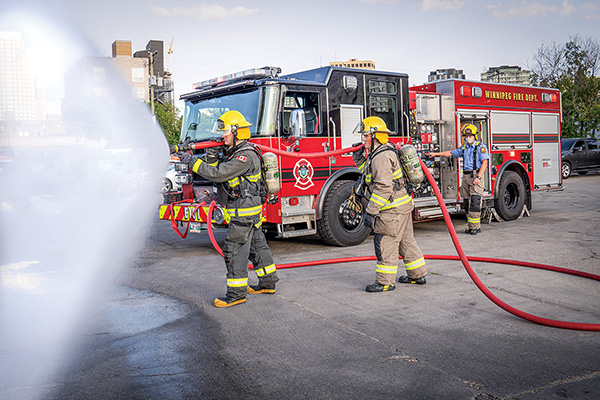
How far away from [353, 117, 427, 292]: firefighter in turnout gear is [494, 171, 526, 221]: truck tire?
6037 mm

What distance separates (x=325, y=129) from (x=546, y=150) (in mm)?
6784

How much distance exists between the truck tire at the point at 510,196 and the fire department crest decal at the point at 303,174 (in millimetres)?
4880

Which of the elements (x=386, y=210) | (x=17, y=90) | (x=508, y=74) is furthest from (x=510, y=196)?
(x=508, y=74)

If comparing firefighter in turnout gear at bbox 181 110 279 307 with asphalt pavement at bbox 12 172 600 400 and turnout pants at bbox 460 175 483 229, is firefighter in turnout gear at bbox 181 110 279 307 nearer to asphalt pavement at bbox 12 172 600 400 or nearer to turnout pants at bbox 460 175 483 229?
asphalt pavement at bbox 12 172 600 400

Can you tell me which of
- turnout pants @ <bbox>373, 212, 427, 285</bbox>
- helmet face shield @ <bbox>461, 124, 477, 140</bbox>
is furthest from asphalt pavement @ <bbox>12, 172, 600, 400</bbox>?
helmet face shield @ <bbox>461, 124, 477, 140</bbox>

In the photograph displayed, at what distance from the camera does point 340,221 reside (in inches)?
356

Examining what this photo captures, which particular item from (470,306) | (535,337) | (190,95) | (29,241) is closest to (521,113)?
(190,95)

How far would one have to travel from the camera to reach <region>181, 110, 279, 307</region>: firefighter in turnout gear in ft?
18.8

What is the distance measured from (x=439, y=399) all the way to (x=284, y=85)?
5.86m

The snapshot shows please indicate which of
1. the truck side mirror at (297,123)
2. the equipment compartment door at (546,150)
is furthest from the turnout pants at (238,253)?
the equipment compartment door at (546,150)

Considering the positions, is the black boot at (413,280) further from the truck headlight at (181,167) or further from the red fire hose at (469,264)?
the truck headlight at (181,167)

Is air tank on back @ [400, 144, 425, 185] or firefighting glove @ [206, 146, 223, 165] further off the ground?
firefighting glove @ [206, 146, 223, 165]

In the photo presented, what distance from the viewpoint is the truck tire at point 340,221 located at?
29.0ft

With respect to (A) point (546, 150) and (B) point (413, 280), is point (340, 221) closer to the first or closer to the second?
(B) point (413, 280)
